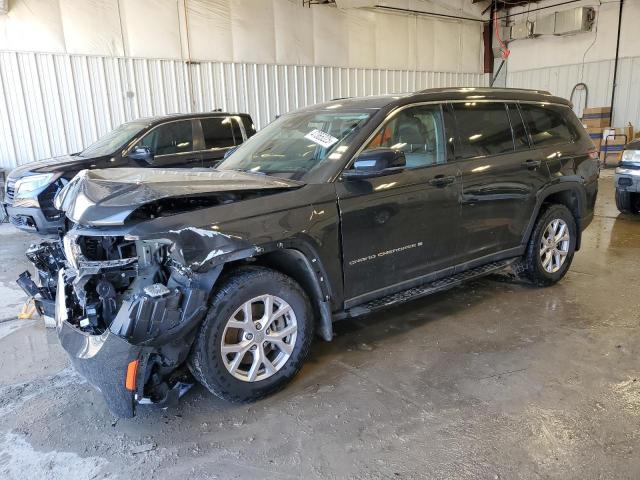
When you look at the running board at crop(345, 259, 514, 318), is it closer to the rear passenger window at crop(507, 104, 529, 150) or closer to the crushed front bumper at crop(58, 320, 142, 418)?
the rear passenger window at crop(507, 104, 529, 150)

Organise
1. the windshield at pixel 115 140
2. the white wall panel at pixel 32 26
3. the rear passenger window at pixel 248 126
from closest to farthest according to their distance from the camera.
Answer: the windshield at pixel 115 140
the rear passenger window at pixel 248 126
the white wall panel at pixel 32 26

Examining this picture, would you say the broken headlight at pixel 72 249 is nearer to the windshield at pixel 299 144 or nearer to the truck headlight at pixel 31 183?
the windshield at pixel 299 144

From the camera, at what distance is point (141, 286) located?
7.93 feet

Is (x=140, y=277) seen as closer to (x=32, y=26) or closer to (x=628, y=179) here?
(x=628, y=179)

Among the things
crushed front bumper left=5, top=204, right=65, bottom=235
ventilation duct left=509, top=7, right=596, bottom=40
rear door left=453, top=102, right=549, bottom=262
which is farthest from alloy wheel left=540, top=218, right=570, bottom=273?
ventilation duct left=509, top=7, right=596, bottom=40

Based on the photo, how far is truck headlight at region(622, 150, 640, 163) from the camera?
6902mm

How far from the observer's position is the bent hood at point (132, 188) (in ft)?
7.72

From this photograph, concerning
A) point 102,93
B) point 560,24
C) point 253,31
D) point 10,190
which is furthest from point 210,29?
point 560,24

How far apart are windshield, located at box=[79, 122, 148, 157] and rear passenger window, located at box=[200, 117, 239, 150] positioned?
2.92ft

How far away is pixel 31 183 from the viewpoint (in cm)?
611

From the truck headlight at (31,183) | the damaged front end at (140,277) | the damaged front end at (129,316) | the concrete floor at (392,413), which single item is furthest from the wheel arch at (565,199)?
the truck headlight at (31,183)

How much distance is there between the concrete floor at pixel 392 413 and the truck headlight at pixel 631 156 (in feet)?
13.8

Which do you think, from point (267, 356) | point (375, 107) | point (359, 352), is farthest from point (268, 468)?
point (375, 107)

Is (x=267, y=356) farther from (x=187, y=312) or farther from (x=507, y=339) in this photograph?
(x=507, y=339)
